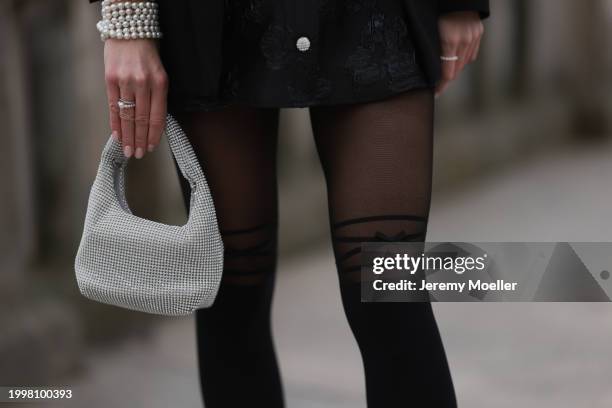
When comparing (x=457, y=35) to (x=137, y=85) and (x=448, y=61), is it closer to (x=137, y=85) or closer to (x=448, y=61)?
(x=448, y=61)

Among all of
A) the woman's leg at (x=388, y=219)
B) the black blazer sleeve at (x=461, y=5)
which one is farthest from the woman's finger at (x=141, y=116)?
the black blazer sleeve at (x=461, y=5)

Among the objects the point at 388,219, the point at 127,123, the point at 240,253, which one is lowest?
the point at 240,253

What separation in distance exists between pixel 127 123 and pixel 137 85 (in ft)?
0.26

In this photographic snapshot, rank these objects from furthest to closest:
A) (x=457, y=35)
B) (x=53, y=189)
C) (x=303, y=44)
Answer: (x=53, y=189)
(x=457, y=35)
(x=303, y=44)

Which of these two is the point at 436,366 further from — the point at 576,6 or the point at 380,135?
the point at 576,6

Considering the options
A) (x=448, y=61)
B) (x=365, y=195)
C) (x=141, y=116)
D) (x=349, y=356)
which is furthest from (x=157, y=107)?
(x=349, y=356)

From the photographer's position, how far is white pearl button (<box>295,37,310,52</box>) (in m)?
1.41

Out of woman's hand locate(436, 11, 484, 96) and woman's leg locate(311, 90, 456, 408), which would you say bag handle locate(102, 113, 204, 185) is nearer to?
woman's leg locate(311, 90, 456, 408)

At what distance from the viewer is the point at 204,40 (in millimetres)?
1429

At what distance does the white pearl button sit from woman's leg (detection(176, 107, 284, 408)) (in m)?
0.17

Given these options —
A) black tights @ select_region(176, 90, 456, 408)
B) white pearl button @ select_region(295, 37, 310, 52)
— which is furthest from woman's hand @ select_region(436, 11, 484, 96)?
white pearl button @ select_region(295, 37, 310, 52)

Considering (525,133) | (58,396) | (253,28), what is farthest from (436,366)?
(525,133)

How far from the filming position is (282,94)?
1.42 meters

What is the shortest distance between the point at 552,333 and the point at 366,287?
72.2 inches
